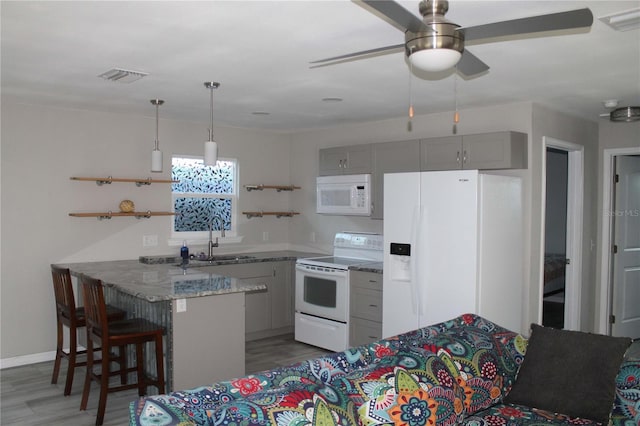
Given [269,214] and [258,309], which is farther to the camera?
[269,214]

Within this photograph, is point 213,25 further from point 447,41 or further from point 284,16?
point 447,41

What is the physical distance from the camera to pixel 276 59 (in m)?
3.26

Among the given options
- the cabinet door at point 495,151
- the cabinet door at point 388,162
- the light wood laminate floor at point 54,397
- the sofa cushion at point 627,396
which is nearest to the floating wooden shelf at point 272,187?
the cabinet door at point 388,162

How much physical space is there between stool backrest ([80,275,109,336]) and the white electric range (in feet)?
7.29

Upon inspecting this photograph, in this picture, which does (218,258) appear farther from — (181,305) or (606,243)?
(606,243)

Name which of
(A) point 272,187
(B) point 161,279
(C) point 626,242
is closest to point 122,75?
(B) point 161,279

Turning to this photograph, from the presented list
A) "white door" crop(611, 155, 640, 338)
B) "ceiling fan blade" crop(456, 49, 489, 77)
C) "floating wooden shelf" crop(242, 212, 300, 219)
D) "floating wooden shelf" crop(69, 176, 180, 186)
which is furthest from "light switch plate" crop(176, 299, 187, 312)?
"white door" crop(611, 155, 640, 338)

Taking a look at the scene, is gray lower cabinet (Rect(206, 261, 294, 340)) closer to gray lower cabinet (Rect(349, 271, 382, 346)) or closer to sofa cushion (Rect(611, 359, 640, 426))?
gray lower cabinet (Rect(349, 271, 382, 346))

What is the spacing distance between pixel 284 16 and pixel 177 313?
205cm

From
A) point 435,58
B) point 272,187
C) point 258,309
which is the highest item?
point 435,58

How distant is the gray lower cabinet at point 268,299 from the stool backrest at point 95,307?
1815 mm

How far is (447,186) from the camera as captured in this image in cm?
431

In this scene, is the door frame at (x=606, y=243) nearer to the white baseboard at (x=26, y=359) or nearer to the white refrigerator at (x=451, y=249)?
the white refrigerator at (x=451, y=249)

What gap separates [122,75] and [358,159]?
101 inches
